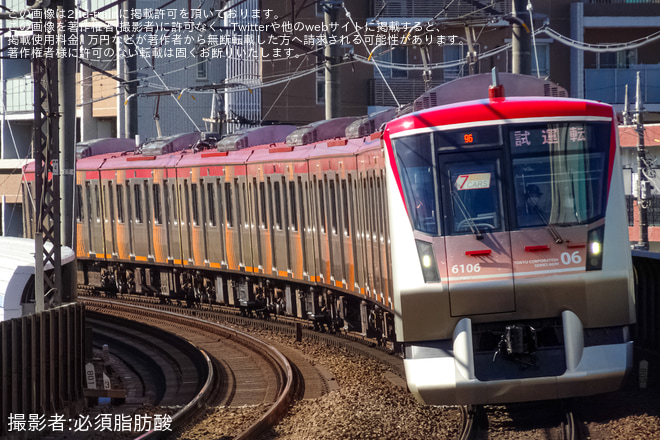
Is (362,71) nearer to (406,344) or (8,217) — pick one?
(8,217)

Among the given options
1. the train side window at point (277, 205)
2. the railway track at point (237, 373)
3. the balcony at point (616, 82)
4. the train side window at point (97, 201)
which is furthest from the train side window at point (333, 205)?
the balcony at point (616, 82)

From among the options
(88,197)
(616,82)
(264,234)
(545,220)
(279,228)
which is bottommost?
(264,234)

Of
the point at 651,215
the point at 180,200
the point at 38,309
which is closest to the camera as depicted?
the point at 38,309

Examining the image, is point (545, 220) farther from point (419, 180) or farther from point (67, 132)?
point (67, 132)

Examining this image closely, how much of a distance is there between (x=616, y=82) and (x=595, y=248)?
30837mm

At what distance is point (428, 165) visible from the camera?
31.8 feet

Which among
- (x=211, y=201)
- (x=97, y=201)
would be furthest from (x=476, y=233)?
(x=97, y=201)

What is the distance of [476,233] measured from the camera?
9.53m

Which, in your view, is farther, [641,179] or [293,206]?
[641,179]

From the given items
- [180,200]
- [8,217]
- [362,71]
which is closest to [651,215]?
[362,71]

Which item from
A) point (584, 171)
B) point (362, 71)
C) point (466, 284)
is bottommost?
point (466, 284)

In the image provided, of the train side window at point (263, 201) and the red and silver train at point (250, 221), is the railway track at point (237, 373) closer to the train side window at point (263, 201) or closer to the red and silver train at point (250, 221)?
the red and silver train at point (250, 221)

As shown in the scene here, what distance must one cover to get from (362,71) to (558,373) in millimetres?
30236

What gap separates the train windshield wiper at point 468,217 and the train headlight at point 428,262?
0.38 meters
